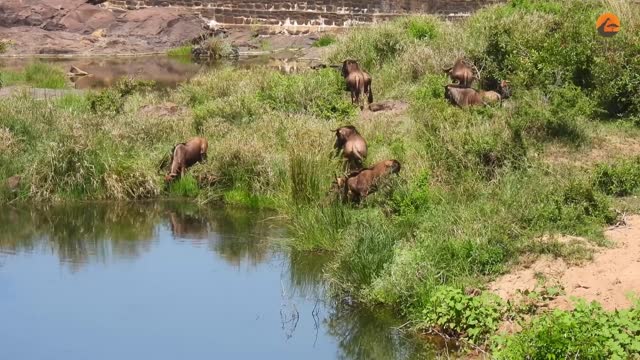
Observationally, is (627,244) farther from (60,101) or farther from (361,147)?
(60,101)

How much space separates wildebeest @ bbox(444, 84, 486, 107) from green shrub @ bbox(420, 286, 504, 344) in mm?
8219

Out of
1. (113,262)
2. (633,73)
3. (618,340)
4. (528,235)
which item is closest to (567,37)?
(633,73)

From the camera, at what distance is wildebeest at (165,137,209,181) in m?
17.4

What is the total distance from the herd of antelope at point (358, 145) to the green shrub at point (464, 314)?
3.92m

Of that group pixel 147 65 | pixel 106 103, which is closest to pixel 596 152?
pixel 106 103

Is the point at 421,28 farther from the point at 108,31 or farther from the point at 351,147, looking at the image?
the point at 108,31

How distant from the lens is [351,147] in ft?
54.1

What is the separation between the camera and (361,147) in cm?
1655

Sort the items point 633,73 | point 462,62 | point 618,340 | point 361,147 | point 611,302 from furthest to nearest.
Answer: point 462,62 → point 633,73 → point 361,147 → point 611,302 → point 618,340

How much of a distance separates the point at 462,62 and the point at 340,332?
10702 millimetres

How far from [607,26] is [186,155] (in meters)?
8.57

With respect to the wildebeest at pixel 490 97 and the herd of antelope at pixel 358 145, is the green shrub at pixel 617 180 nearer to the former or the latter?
the herd of antelope at pixel 358 145

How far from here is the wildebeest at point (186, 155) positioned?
683 inches

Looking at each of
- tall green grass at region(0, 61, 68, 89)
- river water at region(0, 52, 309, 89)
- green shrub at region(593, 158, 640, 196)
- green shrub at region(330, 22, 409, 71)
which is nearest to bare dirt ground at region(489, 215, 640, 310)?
green shrub at region(593, 158, 640, 196)
